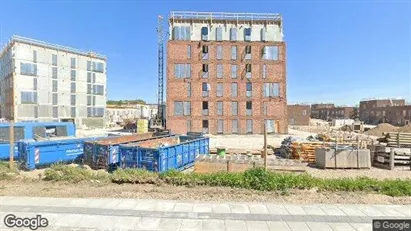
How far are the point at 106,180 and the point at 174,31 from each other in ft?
113

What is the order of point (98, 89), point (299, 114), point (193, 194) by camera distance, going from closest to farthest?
point (193, 194) < point (98, 89) < point (299, 114)

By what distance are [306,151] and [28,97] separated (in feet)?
162

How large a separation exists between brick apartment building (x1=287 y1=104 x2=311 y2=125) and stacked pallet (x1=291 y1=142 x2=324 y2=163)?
49.3 m

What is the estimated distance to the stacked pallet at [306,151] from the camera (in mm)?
18922

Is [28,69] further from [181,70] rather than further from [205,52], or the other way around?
[205,52]

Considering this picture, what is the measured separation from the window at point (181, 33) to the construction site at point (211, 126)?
0.49 feet

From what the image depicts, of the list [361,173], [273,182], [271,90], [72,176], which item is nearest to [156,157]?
[72,176]

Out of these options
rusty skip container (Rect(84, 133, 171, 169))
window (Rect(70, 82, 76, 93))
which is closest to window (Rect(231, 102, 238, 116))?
rusty skip container (Rect(84, 133, 171, 169))

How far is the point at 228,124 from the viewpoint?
41.4m

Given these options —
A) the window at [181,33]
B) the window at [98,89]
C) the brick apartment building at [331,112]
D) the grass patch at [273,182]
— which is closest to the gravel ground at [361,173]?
the grass patch at [273,182]

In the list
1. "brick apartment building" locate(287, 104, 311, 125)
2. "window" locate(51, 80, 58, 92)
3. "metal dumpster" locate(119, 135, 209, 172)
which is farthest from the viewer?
"brick apartment building" locate(287, 104, 311, 125)

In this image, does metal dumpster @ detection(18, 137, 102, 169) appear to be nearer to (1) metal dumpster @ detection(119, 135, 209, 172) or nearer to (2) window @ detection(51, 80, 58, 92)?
(1) metal dumpster @ detection(119, 135, 209, 172)

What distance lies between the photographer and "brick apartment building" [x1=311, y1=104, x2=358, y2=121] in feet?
313

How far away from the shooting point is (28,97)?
160 ft
